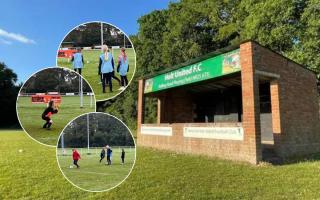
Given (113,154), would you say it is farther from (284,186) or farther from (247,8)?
(247,8)

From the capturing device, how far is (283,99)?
47.4ft

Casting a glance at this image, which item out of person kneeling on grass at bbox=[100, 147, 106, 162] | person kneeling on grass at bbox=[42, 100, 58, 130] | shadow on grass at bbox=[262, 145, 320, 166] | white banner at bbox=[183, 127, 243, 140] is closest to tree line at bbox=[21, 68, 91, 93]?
person kneeling on grass at bbox=[42, 100, 58, 130]

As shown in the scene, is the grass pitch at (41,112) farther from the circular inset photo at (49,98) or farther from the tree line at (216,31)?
the tree line at (216,31)

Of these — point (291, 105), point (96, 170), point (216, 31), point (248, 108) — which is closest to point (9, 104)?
point (248, 108)

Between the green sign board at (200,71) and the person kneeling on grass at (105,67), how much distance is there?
1096 cm

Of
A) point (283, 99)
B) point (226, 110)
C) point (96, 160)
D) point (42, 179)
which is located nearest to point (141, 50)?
point (226, 110)

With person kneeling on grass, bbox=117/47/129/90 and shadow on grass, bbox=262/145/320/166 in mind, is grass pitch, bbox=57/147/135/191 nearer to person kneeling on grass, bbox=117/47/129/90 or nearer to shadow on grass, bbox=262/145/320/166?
person kneeling on grass, bbox=117/47/129/90

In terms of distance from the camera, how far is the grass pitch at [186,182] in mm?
7723

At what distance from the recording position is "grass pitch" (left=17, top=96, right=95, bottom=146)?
9.50 ft

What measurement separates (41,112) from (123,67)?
710 mm

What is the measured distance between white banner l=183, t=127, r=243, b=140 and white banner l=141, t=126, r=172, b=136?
1.74 m

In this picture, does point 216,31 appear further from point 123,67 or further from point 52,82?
point 52,82

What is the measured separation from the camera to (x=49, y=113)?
290cm

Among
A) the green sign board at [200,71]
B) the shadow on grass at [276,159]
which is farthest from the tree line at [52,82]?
the green sign board at [200,71]
